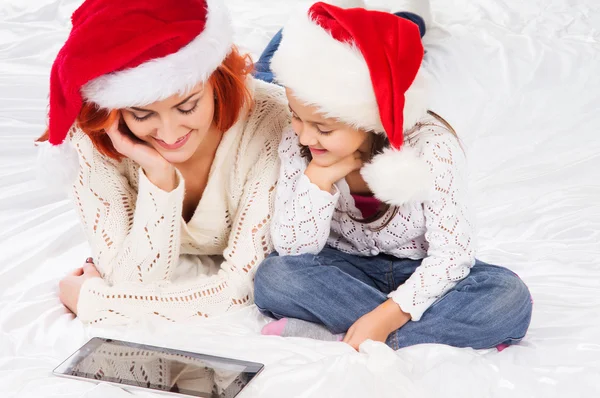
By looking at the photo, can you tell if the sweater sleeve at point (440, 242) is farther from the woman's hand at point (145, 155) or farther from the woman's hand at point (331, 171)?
the woman's hand at point (145, 155)

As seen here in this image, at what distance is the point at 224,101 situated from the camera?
1.36 m

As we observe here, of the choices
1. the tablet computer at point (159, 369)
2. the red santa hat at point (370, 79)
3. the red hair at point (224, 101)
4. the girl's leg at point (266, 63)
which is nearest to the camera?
the tablet computer at point (159, 369)

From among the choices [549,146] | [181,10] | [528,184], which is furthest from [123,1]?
[549,146]

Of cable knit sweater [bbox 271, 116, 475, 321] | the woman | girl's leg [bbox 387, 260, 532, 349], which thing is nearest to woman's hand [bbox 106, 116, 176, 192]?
the woman

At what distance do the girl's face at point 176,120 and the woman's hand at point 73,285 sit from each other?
0.95 ft

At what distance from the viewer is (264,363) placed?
1.16m

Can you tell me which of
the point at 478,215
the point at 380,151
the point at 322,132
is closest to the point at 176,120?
the point at 322,132

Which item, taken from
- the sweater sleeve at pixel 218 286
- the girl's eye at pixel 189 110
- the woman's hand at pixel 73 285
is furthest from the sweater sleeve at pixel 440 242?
the woman's hand at pixel 73 285

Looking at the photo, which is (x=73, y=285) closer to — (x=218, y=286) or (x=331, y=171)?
(x=218, y=286)

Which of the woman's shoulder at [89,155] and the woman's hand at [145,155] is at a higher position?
the woman's hand at [145,155]

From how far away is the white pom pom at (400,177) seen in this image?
1216 millimetres

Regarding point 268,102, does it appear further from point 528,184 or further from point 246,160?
point 528,184

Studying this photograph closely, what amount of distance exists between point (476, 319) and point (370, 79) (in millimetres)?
426

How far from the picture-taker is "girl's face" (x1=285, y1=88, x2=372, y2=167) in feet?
4.07
